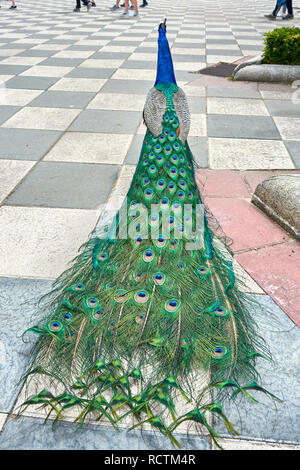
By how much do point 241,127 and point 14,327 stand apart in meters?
4.14

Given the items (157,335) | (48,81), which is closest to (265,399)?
(157,335)

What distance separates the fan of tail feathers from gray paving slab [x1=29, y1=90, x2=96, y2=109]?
4449 mm

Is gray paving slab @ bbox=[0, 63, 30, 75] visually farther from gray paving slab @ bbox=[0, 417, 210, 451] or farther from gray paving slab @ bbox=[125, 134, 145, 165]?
gray paving slab @ bbox=[0, 417, 210, 451]

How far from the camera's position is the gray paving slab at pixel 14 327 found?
192cm

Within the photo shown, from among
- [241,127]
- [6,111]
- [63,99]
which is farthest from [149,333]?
[63,99]

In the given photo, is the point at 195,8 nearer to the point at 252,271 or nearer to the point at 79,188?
the point at 79,188

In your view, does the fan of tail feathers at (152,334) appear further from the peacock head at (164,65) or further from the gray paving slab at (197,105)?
the gray paving slab at (197,105)

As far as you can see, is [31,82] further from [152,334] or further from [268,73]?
[152,334]

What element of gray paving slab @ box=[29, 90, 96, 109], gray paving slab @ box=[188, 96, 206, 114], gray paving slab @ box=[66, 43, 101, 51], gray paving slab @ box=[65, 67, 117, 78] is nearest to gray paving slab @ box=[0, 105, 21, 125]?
gray paving slab @ box=[29, 90, 96, 109]

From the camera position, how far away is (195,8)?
17.8 metres

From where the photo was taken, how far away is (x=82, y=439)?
5.52ft

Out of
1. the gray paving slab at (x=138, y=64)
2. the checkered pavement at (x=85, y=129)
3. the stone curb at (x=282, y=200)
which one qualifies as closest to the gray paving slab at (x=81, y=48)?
the checkered pavement at (x=85, y=129)

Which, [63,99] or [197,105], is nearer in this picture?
[197,105]

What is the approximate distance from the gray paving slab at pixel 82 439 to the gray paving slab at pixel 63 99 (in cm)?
507
